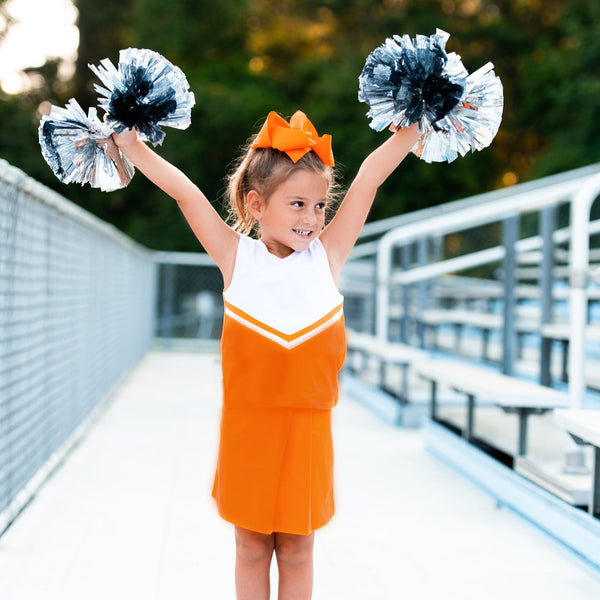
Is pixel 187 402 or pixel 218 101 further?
pixel 218 101

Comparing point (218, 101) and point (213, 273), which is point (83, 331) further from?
point (218, 101)

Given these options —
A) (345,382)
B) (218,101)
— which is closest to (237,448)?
(345,382)

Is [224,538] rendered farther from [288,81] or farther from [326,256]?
[288,81]

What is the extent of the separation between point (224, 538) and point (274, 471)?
129 cm

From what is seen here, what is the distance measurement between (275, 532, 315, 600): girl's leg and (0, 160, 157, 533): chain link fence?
1380mm

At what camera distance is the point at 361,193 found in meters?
1.92

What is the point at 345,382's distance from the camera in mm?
7562

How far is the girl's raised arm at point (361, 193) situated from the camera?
188 cm

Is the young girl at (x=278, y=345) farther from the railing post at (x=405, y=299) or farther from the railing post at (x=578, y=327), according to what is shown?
Result: the railing post at (x=405, y=299)

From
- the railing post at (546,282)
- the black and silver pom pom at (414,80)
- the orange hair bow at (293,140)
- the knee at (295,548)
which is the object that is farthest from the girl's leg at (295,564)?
the railing post at (546,282)

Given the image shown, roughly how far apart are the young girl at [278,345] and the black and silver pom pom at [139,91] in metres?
0.04

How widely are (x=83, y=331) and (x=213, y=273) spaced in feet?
25.7

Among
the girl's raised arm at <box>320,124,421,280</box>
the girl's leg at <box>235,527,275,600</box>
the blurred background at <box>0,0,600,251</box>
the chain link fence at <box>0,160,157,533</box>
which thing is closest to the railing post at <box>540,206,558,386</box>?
the chain link fence at <box>0,160,157,533</box>

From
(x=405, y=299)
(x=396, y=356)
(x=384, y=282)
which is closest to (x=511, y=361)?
(x=396, y=356)
